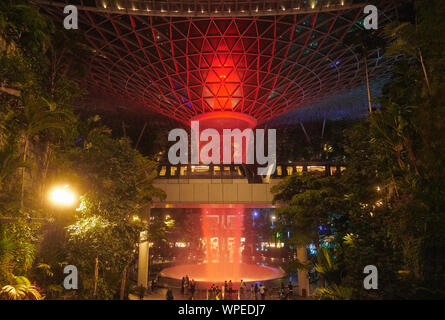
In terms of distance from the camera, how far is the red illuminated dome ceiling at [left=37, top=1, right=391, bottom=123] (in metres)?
23.3

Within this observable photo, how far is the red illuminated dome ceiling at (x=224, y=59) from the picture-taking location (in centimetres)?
2330

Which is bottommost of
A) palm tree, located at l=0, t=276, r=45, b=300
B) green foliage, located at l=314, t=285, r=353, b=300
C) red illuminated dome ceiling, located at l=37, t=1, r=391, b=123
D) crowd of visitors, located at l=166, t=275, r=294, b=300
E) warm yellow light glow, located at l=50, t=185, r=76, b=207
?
crowd of visitors, located at l=166, t=275, r=294, b=300

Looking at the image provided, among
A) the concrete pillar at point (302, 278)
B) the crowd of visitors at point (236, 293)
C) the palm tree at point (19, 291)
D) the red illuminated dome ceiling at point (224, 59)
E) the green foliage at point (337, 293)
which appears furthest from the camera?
the concrete pillar at point (302, 278)

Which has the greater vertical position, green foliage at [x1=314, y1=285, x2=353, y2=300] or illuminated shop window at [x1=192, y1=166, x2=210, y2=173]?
illuminated shop window at [x1=192, y1=166, x2=210, y2=173]

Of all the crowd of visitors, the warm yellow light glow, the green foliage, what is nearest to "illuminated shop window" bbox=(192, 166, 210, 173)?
the crowd of visitors

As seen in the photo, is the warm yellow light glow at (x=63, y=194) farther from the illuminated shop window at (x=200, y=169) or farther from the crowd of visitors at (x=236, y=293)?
the illuminated shop window at (x=200, y=169)

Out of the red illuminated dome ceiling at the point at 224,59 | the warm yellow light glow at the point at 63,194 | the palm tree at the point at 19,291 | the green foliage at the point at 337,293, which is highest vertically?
the red illuminated dome ceiling at the point at 224,59

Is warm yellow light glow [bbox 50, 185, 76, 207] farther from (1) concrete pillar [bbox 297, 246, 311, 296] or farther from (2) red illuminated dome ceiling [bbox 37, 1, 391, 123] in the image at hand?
(1) concrete pillar [bbox 297, 246, 311, 296]

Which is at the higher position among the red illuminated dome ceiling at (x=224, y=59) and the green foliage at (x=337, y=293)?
the red illuminated dome ceiling at (x=224, y=59)

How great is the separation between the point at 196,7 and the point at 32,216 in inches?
648

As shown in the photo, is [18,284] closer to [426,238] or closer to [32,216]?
[32,216]

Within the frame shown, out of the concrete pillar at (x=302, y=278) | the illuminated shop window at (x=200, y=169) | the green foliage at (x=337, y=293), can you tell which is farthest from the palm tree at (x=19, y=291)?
the illuminated shop window at (x=200, y=169)

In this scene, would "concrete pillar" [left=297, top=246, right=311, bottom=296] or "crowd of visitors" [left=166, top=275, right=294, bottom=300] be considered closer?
"crowd of visitors" [left=166, top=275, right=294, bottom=300]

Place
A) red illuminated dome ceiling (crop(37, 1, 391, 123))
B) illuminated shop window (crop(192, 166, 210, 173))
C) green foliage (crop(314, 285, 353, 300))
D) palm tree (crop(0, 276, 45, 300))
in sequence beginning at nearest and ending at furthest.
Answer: palm tree (crop(0, 276, 45, 300)), green foliage (crop(314, 285, 353, 300)), red illuminated dome ceiling (crop(37, 1, 391, 123)), illuminated shop window (crop(192, 166, 210, 173))
